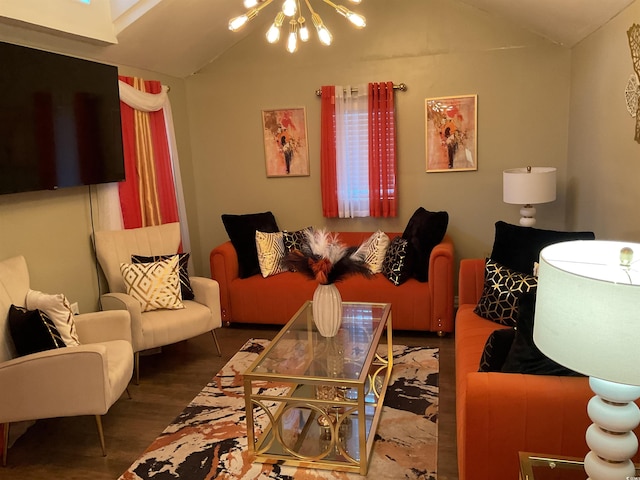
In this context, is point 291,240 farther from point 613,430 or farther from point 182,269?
point 613,430

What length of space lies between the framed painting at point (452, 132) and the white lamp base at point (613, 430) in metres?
3.31

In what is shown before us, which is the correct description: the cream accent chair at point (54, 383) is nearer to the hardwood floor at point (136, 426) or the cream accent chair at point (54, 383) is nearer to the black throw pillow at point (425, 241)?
the hardwood floor at point (136, 426)

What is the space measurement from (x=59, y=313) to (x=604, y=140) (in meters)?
3.45

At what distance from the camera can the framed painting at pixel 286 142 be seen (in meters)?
4.87

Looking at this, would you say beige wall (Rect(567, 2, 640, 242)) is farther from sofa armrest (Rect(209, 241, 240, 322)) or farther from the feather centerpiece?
sofa armrest (Rect(209, 241, 240, 322))

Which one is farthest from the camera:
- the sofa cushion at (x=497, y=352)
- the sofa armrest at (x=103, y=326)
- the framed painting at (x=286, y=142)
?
the framed painting at (x=286, y=142)

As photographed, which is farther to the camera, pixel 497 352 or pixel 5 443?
pixel 5 443

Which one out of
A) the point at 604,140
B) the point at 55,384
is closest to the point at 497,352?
the point at 604,140

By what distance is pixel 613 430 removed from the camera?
1.44 m

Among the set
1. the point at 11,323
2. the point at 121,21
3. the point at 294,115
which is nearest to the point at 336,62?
the point at 294,115

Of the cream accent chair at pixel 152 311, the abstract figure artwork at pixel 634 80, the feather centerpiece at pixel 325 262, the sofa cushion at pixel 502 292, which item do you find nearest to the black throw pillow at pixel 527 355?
the sofa cushion at pixel 502 292

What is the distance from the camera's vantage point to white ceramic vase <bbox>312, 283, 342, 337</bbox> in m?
2.90

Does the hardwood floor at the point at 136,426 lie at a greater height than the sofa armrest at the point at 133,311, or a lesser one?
lesser

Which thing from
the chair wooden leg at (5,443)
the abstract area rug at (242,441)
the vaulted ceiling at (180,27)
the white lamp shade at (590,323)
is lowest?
the abstract area rug at (242,441)
